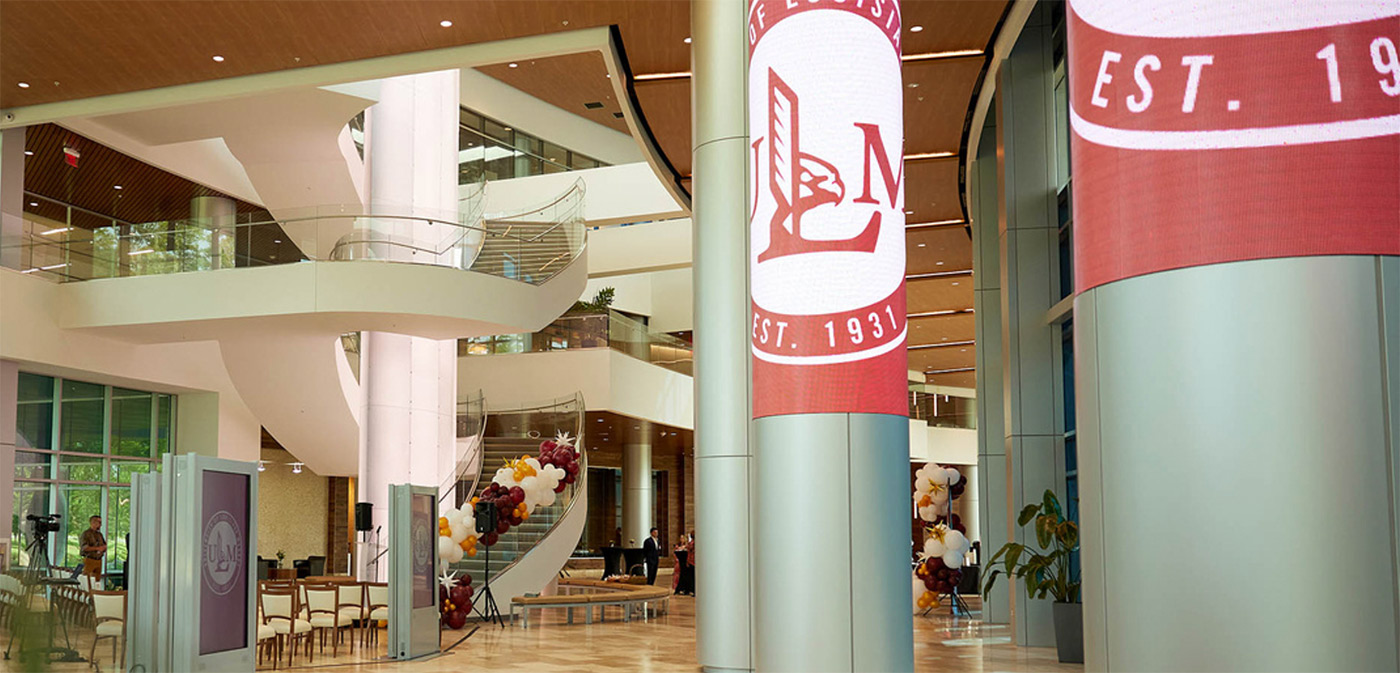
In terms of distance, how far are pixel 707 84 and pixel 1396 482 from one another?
319 inches

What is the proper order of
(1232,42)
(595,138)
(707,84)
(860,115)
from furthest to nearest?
(595,138) → (707,84) → (860,115) → (1232,42)

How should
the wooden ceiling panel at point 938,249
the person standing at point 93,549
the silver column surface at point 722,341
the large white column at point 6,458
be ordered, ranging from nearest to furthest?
the silver column surface at point 722,341 → the large white column at point 6,458 → the person standing at point 93,549 → the wooden ceiling panel at point 938,249

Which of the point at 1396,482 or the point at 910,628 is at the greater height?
the point at 1396,482

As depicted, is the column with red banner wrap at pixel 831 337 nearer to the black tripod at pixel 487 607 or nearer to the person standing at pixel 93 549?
the black tripod at pixel 487 607

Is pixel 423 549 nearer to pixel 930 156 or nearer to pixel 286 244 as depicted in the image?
pixel 286 244

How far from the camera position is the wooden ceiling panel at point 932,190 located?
1633 centimetres

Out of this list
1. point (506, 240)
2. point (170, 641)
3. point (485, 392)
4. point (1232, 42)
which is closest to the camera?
point (1232, 42)

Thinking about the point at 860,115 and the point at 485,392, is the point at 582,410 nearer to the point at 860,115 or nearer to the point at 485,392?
the point at 485,392

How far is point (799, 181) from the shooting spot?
626cm

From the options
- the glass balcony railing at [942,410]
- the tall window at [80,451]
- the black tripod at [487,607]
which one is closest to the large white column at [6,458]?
the tall window at [80,451]

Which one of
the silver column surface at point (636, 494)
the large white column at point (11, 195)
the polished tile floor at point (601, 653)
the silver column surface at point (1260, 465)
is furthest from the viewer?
the silver column surface at point (636, 494)

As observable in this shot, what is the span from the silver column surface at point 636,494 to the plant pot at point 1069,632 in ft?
68.4

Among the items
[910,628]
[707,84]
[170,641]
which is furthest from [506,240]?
[910,628]

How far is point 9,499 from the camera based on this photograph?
15.8 m
